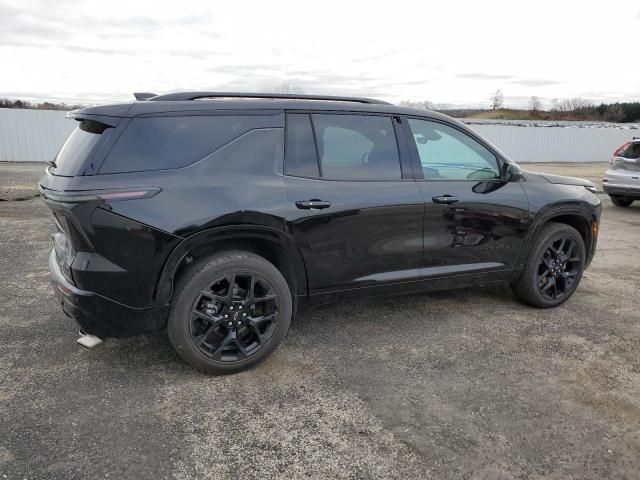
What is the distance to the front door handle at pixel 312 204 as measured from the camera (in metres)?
3.52

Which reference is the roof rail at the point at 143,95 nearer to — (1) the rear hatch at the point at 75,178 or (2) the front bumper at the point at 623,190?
(1) the rear hatch at the point at 75,178

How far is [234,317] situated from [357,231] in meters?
1.05

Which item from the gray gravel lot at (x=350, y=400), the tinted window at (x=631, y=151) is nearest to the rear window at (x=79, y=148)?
the gray gravel lot at (x=350, y=400)

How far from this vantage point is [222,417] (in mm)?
2998

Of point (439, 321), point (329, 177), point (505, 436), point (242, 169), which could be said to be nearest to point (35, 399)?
point (242, 169)

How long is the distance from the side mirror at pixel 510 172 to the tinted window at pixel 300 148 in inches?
69.1

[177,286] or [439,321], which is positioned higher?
[177,286]

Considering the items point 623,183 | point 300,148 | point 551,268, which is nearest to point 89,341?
point 300,148

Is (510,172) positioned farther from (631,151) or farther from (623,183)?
(631,151)

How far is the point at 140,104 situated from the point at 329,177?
4.32 ft

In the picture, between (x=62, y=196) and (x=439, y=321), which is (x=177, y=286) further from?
(x=439, y=321)

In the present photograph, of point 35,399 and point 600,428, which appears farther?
point 35,399

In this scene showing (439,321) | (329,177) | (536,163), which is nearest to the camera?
(329,177)

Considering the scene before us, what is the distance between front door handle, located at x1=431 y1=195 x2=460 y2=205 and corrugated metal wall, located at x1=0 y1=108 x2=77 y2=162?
1871cm
